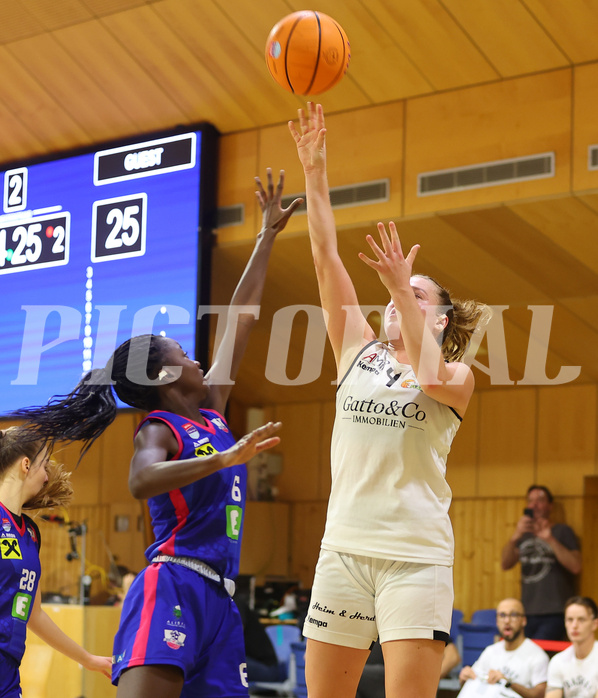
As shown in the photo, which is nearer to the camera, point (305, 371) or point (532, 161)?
point (532, 161)

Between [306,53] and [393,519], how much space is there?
2.85 metres

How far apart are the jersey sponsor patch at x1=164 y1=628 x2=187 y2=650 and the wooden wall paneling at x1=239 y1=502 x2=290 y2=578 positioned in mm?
9039

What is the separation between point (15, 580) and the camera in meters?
3.94

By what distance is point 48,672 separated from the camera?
788 cm

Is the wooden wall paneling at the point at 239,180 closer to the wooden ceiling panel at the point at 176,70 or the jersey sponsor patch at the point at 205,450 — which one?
the wooden ceiling panel at the point at 176,70

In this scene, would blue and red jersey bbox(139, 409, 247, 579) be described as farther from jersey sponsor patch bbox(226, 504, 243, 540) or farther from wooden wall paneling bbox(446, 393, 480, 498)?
wooden wall paneling bbox(446, 393, 480, 498)

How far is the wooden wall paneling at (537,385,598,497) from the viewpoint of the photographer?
10648mm

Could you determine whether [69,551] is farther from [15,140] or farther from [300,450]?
[300,450]

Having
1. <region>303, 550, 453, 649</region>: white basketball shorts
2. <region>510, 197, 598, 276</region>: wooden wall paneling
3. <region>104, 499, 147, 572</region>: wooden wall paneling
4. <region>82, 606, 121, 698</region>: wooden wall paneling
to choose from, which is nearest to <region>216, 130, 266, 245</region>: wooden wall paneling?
<region>510, 197, 598, 276</region>: wooden wall paneling

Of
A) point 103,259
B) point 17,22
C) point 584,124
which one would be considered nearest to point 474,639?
point 584,124

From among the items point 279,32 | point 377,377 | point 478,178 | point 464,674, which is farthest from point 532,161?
point 377,377

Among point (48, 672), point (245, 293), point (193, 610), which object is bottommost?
point (48, 672)

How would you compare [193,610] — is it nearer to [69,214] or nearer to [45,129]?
[69,214]

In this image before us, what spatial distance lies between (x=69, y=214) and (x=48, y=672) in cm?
381
